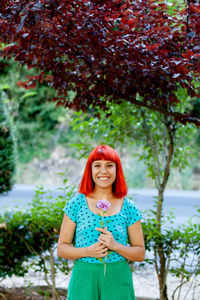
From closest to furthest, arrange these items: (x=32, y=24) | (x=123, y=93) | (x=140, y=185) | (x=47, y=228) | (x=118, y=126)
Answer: (x=32, y=24) < (x=123, y=93) < (x=47, y=228) < (x=118, y=126) < (x=140, y=185)

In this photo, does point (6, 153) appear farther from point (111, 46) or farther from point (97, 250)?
point (97, 250)

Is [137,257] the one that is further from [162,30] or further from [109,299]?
[162,30]

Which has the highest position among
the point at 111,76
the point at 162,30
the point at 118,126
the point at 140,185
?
the point at 162,30

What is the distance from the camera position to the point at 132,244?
5.96ft

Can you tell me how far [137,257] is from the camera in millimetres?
1764

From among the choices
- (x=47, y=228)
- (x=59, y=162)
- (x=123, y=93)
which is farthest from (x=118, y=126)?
(x=59, y=162)

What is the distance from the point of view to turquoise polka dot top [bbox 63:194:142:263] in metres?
1.77

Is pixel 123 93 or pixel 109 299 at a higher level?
pixel 123 93

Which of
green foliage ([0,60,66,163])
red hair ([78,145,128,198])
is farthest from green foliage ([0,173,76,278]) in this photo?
green foliage ([0,60,66,163])

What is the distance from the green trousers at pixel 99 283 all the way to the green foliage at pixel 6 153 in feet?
9.54

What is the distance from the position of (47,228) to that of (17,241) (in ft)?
1.03

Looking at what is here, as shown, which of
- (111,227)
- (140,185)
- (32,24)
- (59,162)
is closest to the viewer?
(32,24)

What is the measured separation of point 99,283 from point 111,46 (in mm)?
1328

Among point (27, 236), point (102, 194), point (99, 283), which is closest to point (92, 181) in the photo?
point (102, 194)
